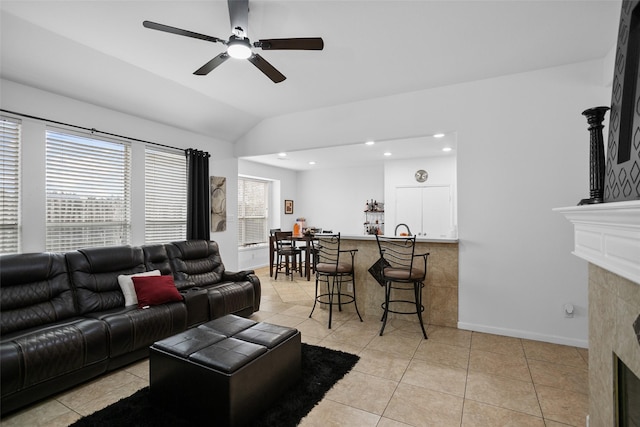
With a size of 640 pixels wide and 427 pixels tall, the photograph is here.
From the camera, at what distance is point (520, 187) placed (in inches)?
130

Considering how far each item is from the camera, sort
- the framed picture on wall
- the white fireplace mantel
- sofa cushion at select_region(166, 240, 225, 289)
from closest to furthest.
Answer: the white fireplace mantel → sofa cushion at select_region(166, 240, 225, 289) → the framed picture on wall

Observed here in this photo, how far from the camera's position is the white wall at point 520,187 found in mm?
3090

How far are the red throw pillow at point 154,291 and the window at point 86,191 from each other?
3.36 ft

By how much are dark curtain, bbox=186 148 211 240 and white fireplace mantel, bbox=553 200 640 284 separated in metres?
4.41

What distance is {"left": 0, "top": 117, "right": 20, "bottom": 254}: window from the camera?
289 centimetres

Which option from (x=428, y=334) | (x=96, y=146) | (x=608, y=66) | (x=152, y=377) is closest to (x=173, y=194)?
(x=96, y=146)

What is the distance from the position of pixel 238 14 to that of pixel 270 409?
2.75 m

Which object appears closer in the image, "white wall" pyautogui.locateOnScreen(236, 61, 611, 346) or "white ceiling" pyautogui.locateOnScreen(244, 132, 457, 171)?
"white wall" pyautogui.locateOnScreen(236, 61, 611, 346)

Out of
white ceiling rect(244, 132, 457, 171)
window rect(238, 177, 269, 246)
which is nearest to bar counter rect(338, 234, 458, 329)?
white ceiling rect(244, 132, 457, 171)

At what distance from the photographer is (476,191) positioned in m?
3.52

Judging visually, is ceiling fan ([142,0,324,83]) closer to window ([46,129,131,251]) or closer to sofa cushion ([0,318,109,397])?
window ([46,129,131,251])

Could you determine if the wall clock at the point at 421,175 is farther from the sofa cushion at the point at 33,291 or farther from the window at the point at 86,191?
the sofa cushion at the point at 33,291

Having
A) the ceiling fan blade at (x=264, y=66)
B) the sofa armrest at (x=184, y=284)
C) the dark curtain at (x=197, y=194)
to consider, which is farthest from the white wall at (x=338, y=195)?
the ceiling fan blade at (x=264, y=66)

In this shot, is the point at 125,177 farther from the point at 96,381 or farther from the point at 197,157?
the point at 96,381
